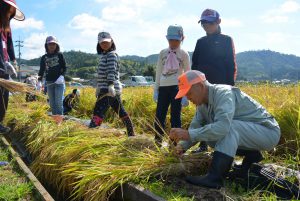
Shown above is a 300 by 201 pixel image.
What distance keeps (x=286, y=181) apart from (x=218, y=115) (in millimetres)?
740

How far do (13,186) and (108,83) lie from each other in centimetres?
205

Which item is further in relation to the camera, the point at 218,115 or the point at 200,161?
the point at 200,161

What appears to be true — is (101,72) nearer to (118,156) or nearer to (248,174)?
(118,156)

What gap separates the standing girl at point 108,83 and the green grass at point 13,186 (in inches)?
56.7

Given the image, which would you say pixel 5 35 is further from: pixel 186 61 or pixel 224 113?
pixel 224 113

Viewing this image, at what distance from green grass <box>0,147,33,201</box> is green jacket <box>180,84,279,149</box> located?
170cm

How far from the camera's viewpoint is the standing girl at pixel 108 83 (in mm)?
5207

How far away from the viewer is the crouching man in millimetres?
2982

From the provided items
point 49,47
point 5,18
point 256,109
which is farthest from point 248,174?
point 49,47

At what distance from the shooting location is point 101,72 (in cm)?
530

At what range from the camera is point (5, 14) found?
14.4 feet

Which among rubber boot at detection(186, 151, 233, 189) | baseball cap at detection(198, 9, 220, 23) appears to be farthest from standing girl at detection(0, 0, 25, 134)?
rubber boot at detection(186, 151, 233, 189)

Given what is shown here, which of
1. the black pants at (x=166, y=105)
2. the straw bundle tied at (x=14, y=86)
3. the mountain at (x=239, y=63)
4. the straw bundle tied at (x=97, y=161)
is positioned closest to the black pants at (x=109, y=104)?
the straw bundle tied at (x=97, y=161)

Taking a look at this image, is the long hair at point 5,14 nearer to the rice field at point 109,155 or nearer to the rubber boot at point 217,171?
the rice field at point 109,155
